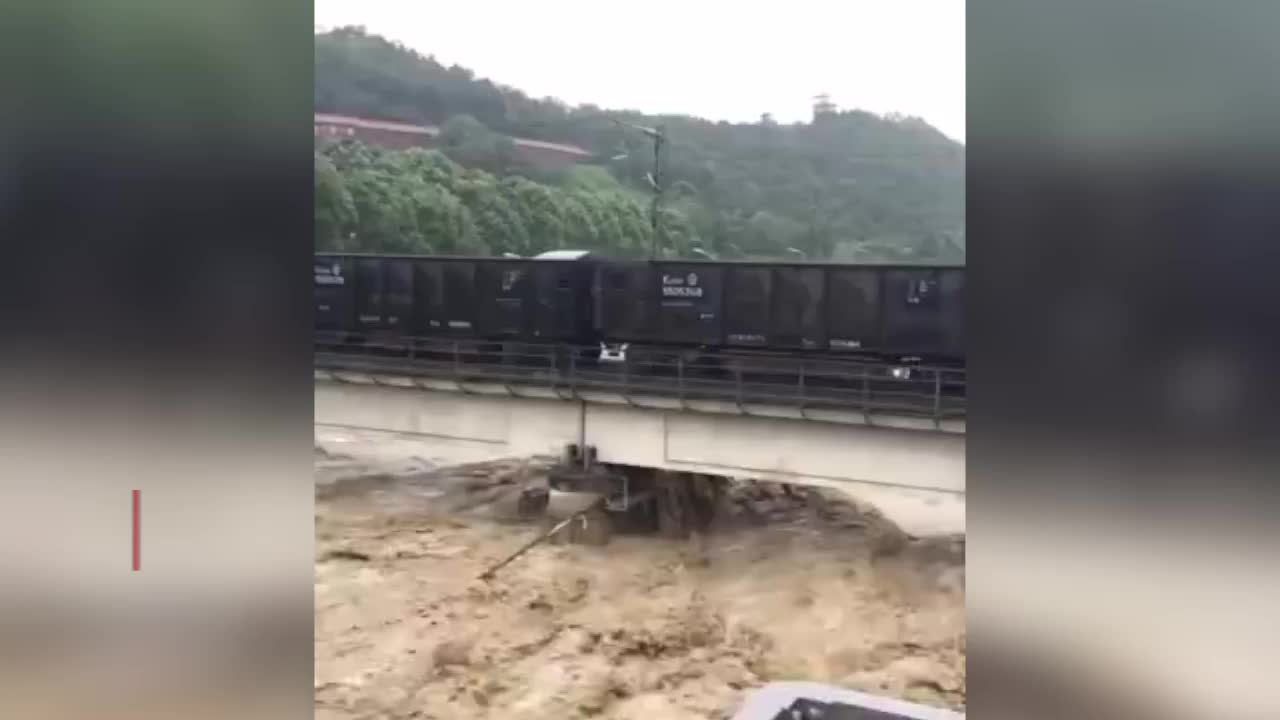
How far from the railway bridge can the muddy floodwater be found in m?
1.11

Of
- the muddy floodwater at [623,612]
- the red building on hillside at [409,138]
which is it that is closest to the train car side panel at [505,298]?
the muddy floodwater at [623,612]

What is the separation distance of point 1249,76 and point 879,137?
4246 centimetres

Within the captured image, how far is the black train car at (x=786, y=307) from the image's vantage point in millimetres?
8461

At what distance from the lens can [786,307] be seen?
908 cm

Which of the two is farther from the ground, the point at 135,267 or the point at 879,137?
the point at 879,137

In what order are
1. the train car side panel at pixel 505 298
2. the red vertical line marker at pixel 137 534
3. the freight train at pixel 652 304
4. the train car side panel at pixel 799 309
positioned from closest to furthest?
the red vertical line marker at pixel 137 534
the freight train at pixel 652 304
the train car side panel at pixel 799 309
the train car side panel at pixel 505 298

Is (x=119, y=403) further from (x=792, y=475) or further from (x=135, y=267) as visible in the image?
(x=792, y=475)

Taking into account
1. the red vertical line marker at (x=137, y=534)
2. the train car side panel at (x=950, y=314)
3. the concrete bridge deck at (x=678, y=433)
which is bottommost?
the concrete bridge deck at (x=678, y=433)

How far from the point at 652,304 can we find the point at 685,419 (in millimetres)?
1240

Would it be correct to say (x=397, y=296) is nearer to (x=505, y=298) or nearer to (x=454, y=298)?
(x=454, y=298)

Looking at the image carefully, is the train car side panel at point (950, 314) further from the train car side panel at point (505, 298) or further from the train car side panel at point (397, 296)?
the train car side panel at point (397, 296)

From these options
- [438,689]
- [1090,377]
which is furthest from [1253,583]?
[438,689]

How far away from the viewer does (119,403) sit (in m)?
0.89

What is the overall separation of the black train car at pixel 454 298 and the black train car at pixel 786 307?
0.40 metres
